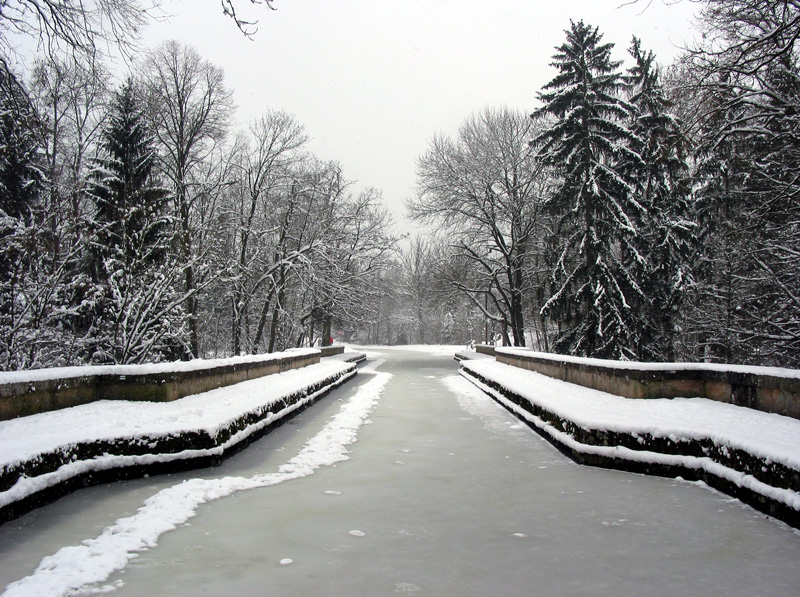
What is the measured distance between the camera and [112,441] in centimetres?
705

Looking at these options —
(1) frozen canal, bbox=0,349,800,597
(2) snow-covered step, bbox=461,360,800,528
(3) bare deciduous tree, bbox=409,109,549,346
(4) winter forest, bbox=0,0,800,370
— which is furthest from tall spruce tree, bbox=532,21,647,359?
(1) frozen canal, bbox=0,349,800,597

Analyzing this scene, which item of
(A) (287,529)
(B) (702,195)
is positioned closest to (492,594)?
(A) (287,529)

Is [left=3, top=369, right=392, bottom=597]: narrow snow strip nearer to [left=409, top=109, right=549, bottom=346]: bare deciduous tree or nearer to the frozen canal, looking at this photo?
the frozen canal

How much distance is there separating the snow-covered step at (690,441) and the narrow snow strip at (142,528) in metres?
3.38

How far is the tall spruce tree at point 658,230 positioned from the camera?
25766 millimetres

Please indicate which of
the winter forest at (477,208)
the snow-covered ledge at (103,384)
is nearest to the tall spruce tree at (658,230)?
the winter forest at (477,208)

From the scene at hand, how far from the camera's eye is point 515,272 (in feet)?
116

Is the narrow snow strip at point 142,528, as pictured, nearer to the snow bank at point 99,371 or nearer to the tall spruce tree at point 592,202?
the snow bank at point 99,371

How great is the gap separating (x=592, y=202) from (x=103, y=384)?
20.8 m

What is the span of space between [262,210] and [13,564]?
32.4m

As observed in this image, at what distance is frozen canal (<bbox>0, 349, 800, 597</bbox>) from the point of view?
13.2 ft

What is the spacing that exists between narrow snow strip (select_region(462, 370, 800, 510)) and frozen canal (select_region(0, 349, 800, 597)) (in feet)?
0.77

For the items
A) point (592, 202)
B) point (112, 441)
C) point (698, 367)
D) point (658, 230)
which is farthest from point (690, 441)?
point (658, 230)

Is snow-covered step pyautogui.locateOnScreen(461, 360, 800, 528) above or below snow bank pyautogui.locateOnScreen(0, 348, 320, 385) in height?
below
